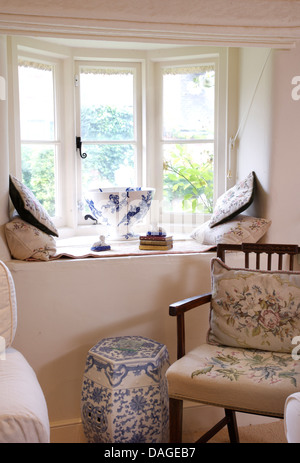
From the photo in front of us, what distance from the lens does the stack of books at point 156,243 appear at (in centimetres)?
277

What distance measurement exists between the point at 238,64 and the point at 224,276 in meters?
1.39

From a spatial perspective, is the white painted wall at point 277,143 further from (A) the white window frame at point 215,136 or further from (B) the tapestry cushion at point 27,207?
(B) the tapestry cushion at point 27,207

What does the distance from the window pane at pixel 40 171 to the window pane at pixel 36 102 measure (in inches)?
2.7

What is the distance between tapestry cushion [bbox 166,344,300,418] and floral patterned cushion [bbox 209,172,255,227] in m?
0.85

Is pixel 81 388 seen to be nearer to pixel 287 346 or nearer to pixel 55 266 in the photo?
pixel 55 266

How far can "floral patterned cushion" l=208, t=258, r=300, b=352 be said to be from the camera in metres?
2.21

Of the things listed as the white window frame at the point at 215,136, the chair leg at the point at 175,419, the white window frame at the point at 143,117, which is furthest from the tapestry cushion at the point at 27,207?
the chair leg at the point at 175,419

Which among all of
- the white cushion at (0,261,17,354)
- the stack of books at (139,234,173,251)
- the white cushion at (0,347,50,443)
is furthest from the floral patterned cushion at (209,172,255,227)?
the white cushion at (0,347,50,443)

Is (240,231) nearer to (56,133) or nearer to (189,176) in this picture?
(189,176)

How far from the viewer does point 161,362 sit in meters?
2.35

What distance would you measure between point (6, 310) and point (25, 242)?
2.02ft

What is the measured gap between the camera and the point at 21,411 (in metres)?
1.51

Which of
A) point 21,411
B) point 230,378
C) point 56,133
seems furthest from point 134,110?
point 21,411

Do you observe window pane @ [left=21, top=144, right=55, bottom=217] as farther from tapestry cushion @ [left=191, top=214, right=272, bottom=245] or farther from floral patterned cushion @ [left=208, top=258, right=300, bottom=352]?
floral patterned cushion @ [left=208, top=258, right=300, bottom=352]
